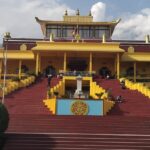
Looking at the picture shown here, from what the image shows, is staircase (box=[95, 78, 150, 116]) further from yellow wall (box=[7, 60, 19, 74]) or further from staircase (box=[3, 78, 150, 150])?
yellow wall (box=[7, 60, 19, 74])

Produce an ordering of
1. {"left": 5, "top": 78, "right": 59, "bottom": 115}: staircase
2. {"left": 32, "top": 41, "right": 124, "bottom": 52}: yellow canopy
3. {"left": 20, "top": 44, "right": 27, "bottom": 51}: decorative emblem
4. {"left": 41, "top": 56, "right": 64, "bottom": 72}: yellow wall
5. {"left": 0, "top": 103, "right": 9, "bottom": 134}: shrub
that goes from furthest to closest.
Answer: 1. {"left": 20, "top": 44, "right": 27, "bottom": 51}: decorative emblem
2. {"left": 41, "top": 56, "right": 64, "bottom": 72}: yellow wall
3. {"left": 32, "top": 41, "right": 124, "bottom": 52}: yellow canopy
4. {"left": 5, "top": 78, "right": 59, "bottom": 115}: staircase
5. {"left": 0, "top": 103, "right": 9, "bottom": 134}: shrub

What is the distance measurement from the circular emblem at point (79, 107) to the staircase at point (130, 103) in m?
1.61

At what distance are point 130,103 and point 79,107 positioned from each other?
380 cm

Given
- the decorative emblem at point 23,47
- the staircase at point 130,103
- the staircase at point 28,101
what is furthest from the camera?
the decorative emblem at point 23,47

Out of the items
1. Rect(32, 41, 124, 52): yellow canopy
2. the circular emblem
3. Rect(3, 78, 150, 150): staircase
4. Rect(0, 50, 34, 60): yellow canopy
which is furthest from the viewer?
Rect(0, 50, 34, 60): yellow canopy

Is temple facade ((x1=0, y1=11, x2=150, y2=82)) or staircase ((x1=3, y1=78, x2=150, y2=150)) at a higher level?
temple facade ((x1=0, y1=11, x2=150, y2=82))

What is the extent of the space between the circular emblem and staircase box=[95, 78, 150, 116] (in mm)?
1609

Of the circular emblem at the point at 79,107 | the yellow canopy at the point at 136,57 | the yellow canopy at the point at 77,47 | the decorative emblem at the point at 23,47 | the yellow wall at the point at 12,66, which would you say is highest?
the decorative emblem at the point at 23,47

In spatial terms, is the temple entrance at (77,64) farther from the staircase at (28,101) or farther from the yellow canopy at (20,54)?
the staircase at (28,101)

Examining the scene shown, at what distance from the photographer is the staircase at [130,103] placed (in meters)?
23.4

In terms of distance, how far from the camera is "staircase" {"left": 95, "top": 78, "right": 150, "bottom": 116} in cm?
2339

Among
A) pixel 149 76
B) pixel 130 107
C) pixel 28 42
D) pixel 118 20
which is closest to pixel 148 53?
pixel 149 76

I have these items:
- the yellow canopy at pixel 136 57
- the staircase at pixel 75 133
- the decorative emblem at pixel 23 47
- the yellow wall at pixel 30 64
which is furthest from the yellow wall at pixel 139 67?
the staircase at pixel 75 133

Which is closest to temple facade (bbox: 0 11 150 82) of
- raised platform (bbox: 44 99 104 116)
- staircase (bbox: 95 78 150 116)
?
staircase (bbox: 95 78 150 116)
